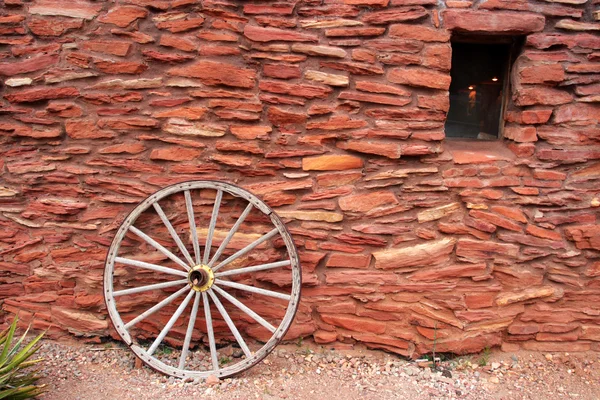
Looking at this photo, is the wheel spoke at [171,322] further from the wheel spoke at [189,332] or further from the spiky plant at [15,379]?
the spiky plant at [15,379]

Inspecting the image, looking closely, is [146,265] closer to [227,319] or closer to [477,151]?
[227,319]

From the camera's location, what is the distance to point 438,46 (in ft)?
9.17

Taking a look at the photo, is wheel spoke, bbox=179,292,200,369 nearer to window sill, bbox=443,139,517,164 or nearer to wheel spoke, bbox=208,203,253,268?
wheel spoke, bbox=208,203,253,268

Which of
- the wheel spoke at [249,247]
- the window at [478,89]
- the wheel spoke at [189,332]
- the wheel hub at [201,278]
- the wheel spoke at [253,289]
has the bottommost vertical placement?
the wheel spoke at [189,332]

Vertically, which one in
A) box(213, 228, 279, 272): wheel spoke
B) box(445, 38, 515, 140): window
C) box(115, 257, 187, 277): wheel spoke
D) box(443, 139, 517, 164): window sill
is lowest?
box(115, 257, 187, 277): wheel spoke

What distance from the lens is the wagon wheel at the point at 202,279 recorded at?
109 inches

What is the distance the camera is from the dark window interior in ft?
10.1

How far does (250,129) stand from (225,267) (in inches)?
32.7

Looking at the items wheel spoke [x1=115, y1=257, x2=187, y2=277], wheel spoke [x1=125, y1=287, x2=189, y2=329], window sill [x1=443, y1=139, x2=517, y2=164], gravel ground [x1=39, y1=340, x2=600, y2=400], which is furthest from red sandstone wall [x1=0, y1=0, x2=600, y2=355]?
wheel spoke [x1=125, y1=287, x2=189, y2=329]

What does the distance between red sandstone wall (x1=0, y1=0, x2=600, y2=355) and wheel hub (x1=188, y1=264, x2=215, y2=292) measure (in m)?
0.54

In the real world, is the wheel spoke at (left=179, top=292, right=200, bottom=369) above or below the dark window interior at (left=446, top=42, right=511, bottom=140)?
below

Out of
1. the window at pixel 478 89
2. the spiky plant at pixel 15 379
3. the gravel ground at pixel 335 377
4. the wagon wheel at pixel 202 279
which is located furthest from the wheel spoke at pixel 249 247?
the window at pixel 478 89

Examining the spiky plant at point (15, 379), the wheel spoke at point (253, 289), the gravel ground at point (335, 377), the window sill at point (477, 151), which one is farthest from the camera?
the window sill at point (477, 151)

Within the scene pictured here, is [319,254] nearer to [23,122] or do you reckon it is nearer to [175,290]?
[175,290]
